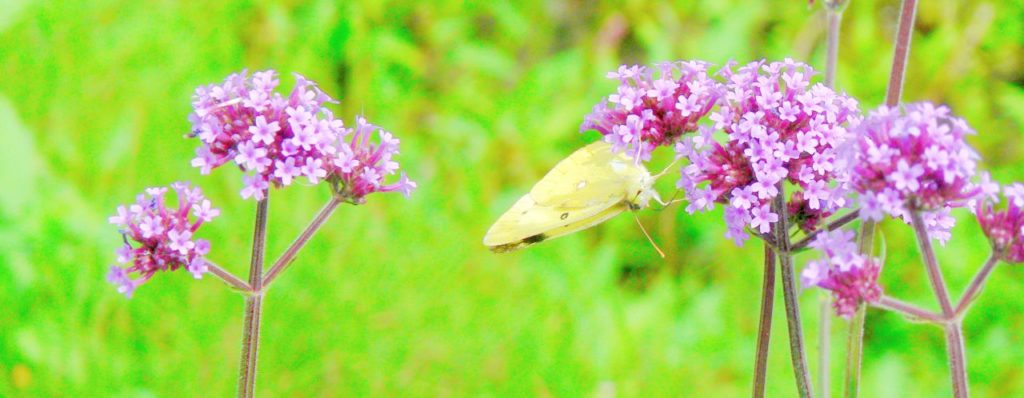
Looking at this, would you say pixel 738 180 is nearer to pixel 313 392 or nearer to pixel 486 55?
pixel 313 392

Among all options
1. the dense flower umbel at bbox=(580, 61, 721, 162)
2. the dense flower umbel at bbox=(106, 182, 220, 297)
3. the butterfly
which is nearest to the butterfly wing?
the butterfly

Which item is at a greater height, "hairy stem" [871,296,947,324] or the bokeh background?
the bokeh background

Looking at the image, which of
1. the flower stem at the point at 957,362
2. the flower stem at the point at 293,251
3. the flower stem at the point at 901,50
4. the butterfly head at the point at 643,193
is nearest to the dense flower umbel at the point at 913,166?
the flower stem at the point at 957,362

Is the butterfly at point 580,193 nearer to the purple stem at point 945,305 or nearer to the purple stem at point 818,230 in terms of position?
the purple stem at point 818,230

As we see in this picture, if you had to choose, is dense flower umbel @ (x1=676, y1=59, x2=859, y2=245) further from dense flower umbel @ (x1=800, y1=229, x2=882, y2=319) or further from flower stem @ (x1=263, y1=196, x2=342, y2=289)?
flower stem @ (x1=263, y1=196, x2=342, y2=289)

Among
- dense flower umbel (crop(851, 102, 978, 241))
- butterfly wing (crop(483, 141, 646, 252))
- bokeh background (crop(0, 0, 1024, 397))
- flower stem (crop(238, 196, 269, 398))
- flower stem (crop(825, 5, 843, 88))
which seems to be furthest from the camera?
bokeh background (crop(0, 0, 1024, 397))

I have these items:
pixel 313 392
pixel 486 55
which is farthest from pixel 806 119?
pixel 486 55
